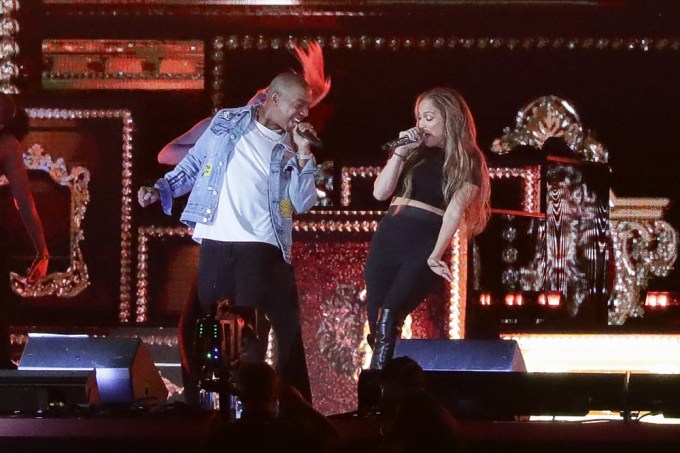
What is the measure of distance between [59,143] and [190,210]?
2.92 metres

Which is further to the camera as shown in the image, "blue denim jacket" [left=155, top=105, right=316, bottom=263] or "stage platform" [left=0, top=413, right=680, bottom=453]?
"blue denim jacket" [left=155, top=105, right=316, bottom=263]

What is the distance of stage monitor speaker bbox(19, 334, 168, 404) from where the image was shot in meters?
6.48

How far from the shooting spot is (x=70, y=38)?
1035 cm

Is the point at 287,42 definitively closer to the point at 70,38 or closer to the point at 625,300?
the point at 70,38

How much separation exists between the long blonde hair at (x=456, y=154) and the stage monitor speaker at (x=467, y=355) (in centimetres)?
70

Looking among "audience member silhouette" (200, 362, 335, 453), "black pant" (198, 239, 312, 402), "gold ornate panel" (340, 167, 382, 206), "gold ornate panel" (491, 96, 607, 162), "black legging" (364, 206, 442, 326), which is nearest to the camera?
"audience member silhouette" (200, 362, 335, 453)

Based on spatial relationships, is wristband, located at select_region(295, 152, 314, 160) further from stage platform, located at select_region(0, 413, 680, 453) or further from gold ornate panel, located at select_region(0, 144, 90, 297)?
gold ornate panel, located at select_region(0, 144, 90, 297)

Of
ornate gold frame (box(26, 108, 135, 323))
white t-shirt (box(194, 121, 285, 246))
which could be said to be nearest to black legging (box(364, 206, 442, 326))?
white t-shirt (box(194, 121, 285, 246))

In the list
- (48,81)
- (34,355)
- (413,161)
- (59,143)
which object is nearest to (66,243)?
(59,143)

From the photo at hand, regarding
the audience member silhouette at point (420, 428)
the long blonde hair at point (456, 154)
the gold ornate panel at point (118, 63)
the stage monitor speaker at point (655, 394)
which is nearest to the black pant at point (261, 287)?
the long blonde hair at point (456, 154)

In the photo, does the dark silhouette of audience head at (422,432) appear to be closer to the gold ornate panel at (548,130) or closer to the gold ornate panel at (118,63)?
the gold ornate panel at (548,130)

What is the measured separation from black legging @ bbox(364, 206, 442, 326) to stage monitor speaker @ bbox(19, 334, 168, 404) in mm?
1108

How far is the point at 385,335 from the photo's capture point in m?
6.69

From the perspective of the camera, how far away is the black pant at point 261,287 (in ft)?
21.4
